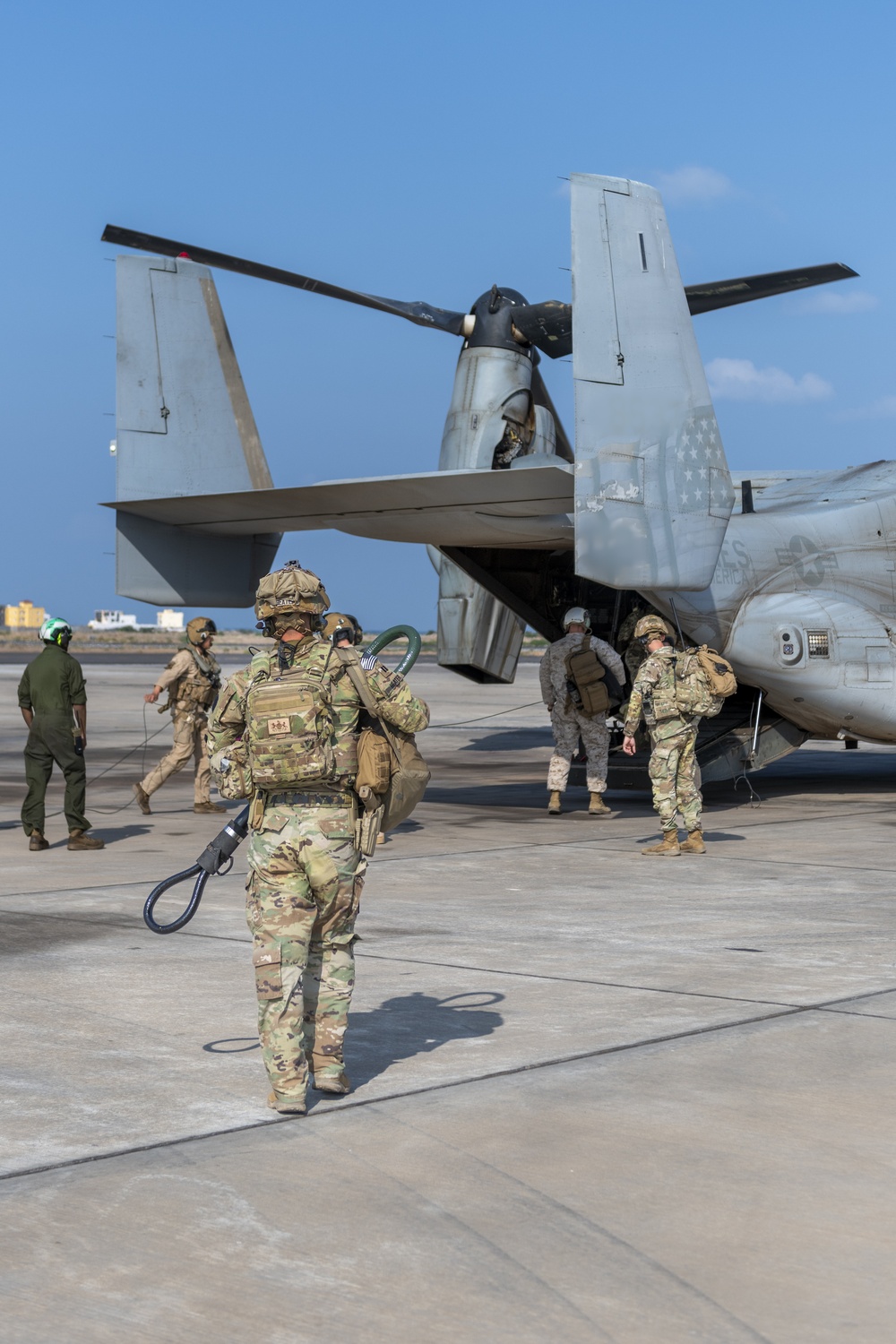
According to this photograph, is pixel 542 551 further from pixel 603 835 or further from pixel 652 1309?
pixel 652 1309

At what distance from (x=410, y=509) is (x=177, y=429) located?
9.86 ft

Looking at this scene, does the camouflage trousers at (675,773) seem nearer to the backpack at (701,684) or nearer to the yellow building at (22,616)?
the backpack at (701,684)

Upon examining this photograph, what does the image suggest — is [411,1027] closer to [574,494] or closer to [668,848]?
[668,848]

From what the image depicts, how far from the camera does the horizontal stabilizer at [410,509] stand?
39.1ft

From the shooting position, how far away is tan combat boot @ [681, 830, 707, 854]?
1130 centimetres

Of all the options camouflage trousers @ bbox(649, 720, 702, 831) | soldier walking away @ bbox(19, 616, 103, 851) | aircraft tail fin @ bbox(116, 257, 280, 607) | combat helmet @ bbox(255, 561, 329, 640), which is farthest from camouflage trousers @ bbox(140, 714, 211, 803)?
Answer: combat helmet @ bbox(255, 561, 329, 640)

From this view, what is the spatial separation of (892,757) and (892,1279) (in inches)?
775

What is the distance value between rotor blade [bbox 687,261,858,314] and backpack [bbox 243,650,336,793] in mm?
11533

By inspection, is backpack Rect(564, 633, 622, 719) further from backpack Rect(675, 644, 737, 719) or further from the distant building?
the distant building

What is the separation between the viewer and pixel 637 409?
12.1 meters

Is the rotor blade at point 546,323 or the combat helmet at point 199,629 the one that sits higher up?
the rotor blade at point 546,323

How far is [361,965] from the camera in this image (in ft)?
23.9

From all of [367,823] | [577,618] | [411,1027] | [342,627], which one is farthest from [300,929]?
[577,618]

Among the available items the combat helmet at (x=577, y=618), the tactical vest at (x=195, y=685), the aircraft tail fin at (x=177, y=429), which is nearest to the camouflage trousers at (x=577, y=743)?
the combat helmet at (x=577, y=618)
